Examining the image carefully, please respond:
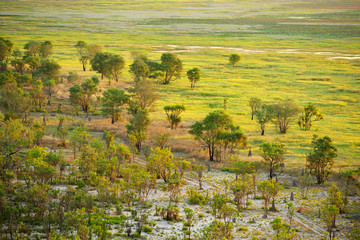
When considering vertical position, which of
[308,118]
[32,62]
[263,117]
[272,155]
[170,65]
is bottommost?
[272,155]

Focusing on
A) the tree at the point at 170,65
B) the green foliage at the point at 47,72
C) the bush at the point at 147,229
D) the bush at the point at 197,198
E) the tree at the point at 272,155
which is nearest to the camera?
the bush at the point at 147,229

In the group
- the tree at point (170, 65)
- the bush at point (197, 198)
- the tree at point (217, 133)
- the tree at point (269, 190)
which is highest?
the tree at point (170, 65)

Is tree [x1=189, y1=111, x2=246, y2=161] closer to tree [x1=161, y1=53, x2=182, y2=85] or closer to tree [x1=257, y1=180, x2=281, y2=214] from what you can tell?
tree [x1=257, y1=180, x2=281, y2=214]

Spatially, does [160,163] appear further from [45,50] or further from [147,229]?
[45,50]

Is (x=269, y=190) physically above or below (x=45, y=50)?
below

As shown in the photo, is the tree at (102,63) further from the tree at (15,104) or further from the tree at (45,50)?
the tree at (15,104)

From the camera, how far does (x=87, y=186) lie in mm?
39344

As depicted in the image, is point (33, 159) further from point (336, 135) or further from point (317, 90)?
point (317, 90)

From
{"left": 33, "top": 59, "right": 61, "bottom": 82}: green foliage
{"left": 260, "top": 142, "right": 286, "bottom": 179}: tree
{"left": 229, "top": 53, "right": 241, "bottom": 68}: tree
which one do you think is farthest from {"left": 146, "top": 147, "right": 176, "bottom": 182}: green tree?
{"left": 229, "top": 53, "right": 241, "bottom": 68}: tree

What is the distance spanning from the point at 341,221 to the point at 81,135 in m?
29.0

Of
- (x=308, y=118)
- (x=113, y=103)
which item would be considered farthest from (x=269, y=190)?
(x=113, y=103)

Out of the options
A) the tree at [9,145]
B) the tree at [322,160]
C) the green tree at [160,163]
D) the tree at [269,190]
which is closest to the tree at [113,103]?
the tree at [9,145]

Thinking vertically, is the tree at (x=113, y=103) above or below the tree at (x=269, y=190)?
above

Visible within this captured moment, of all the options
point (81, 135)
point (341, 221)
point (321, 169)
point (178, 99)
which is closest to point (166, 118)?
point (178, 99)
